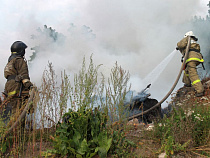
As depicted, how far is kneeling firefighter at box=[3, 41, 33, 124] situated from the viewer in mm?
4992

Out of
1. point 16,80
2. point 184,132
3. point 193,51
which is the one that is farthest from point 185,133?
point 193,51

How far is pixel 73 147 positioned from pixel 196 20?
22135 mm

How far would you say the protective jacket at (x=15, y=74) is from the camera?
16.4ft

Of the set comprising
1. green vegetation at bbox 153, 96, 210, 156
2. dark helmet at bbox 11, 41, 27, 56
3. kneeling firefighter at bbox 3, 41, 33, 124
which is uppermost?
dark helmet at bbox 11, 41, 27, 56

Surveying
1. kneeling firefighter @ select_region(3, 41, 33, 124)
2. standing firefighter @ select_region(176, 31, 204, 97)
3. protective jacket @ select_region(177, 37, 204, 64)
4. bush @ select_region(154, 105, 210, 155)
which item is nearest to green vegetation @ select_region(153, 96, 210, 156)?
bush @ select_region(154, 105, 210, 155)

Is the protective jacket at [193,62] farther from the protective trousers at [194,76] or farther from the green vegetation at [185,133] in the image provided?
the green vegetation at [185,133]

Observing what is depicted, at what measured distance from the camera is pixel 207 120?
3.76 meters

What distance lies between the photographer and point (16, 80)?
500 cm

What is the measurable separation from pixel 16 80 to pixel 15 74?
9.3 inches

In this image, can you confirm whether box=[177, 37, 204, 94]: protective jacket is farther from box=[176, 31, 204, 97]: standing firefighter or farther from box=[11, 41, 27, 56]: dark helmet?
box=[11, 41, 27, 56]: dark helmet

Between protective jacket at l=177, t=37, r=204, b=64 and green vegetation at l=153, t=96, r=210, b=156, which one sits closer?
green vegetation at l=153, t=96, r=210, b=156

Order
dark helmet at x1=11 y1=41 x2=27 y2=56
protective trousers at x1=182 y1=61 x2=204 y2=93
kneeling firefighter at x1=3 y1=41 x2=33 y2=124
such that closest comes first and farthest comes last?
kneeling firefighter at x1=3 y1=41 x2=33 y2=124, dark helmet at x1=11 y1=41 x2=27 y2=56, protective trousers at x1=182 y1=61 x2=204 y2=93

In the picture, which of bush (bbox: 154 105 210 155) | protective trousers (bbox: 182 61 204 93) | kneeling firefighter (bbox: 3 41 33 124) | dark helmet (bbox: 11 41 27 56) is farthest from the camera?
protective trousers (bbox: 182 61 204 93)

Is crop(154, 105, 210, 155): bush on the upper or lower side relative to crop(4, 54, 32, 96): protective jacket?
lower
